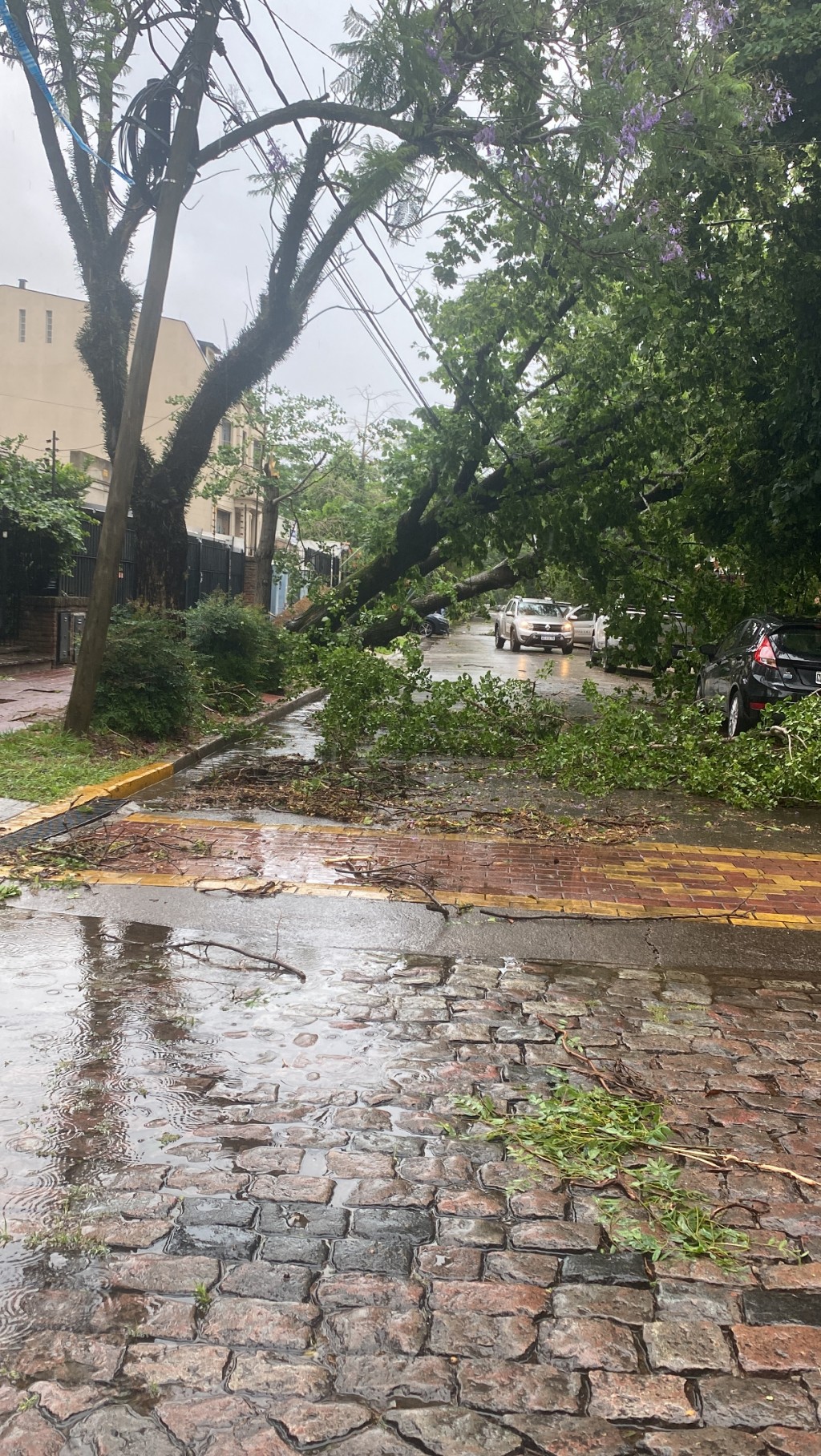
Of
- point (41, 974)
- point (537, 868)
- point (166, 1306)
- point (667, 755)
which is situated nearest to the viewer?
point (166, 1306)

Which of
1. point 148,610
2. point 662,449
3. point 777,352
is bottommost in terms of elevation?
point 148,610

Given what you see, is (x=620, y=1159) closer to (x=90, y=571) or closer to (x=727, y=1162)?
(x=727, y=1162)

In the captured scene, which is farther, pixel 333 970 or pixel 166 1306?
pixel 333 970

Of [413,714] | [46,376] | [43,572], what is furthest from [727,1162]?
[46,376]

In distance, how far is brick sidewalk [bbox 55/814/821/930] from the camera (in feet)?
22.2

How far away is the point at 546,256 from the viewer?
12.0 m

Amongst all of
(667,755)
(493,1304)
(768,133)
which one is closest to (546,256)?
(768,133)

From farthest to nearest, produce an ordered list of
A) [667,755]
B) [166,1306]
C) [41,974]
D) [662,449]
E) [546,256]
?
1. [662,449]
2. [546,256]
3. [667,755]
4. [41,974]
5. [166,1306]

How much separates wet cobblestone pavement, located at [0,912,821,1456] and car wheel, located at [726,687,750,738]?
26.7ft

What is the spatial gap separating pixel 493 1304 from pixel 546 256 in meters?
11.3

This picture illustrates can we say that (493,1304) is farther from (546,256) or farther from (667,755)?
(546,256)

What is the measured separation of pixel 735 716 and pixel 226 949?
29.5 ft

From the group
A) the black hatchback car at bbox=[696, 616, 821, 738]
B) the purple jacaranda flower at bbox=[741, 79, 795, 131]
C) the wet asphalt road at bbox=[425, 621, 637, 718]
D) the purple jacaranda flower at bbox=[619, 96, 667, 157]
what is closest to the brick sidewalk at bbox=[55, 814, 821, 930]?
the black hatchback car at bbox=[696, 616, 821, 738]

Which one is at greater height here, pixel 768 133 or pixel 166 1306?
pixel 768 133
